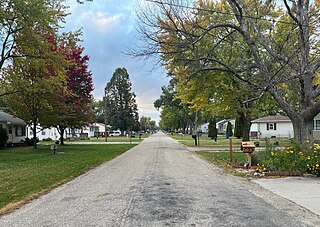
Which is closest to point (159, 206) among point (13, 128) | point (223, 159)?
point (223, 159)

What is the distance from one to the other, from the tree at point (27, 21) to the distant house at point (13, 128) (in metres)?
13.2

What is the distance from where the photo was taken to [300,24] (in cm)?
1348

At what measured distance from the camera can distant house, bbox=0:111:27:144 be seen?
30902 millimetres

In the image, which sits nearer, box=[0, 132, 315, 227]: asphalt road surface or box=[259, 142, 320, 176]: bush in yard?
box=[0, 132, 315, 227]: asphalt road surface

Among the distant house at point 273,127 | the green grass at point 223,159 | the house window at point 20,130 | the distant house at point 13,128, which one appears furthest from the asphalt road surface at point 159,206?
the distant house at point 273,127

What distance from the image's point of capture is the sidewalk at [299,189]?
21.5ft

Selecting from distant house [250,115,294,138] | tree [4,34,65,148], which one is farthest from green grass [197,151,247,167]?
distant house [250,115,294,138]

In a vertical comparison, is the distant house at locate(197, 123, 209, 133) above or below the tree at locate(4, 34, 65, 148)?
below

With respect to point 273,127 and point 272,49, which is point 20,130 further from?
point 273,127

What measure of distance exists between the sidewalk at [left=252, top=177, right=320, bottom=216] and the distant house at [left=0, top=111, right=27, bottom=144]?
27.8m

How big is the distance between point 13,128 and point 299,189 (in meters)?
31.8

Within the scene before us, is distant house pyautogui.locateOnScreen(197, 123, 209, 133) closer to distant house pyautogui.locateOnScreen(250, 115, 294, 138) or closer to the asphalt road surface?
distant house pyautogui.locateOnScreen(250, 115, 294, 138)

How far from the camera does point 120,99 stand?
77875 mm

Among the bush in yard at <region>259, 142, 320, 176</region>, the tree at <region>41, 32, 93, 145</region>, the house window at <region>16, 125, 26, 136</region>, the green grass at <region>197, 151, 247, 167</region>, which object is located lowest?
the green grass at <region>197, 151, 247, 167</region>
